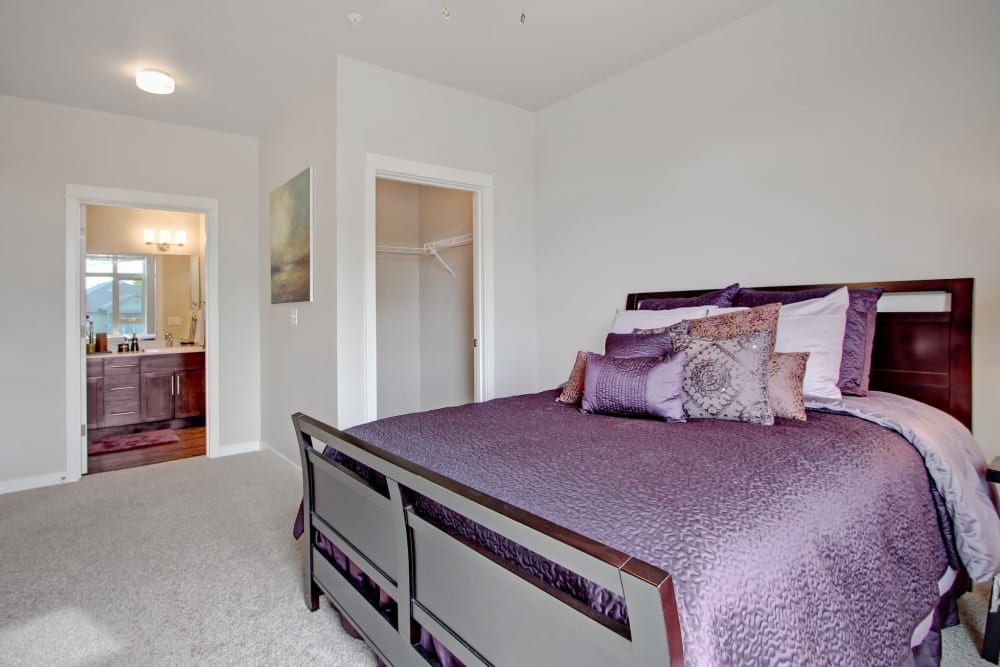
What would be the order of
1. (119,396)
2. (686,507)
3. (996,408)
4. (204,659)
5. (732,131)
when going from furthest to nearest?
(119,396)
(732,131)
(996,408)
(204,659)
(686,507)

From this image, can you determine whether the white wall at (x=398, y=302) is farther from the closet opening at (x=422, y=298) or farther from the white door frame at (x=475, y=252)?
the white door frame at (x=475, y=252)

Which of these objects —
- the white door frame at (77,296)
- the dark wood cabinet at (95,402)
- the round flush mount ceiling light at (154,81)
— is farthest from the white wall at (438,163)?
the dark wood cabinet at (95,402)

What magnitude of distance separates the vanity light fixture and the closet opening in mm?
2442

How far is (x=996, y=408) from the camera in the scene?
192cm

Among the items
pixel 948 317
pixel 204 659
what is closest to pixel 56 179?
pixel 204 659

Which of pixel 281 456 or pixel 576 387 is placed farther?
pixel 281 456

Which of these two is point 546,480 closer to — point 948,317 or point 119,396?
point 948,317

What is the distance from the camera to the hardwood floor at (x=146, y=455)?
12.8 ft

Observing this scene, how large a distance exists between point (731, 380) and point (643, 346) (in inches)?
15.8

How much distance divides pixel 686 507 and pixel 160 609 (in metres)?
2.04

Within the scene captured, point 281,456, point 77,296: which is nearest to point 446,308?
point 281,456

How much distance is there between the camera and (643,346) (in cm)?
212

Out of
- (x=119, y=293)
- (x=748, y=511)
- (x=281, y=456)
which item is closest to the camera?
(x=748, y=511)

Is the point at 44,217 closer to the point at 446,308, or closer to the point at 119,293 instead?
the point at 119,293
